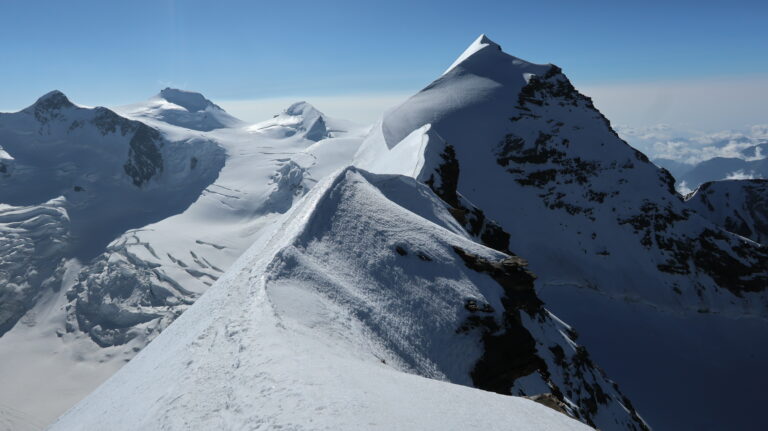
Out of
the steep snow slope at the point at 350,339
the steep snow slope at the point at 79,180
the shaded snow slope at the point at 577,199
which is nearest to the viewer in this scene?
the steep snow slope at the point at 350,339

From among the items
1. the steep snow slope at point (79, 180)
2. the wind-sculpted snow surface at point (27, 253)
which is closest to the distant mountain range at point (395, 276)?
the wind-sculpted snow surface at point (27, 253)

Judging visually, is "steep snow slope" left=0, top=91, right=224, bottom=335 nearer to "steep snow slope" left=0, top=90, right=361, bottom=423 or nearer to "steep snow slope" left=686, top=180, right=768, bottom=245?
"steep snow slope" left=0, top=90, right=361, bottom=423

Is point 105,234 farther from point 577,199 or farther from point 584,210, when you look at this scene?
point 584,210

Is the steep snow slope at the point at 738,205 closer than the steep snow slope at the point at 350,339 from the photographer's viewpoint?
No

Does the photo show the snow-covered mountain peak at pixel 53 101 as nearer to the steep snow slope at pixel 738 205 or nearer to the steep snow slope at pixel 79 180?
the steep snow slope at pixel 79 180

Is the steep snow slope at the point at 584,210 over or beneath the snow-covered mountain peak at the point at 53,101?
beneath

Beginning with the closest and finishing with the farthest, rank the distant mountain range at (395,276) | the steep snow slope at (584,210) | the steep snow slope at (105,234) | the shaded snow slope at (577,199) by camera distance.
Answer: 1. the distant mountain range at (395,276)
2. the steep snow slope at (584,210)
3. the shaded snow slope at (577,199)
4. the steep snow slope at (105,234)
